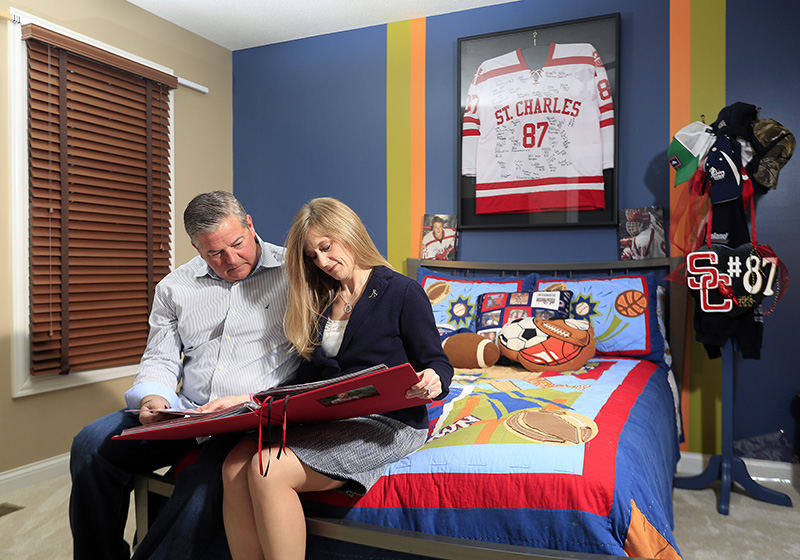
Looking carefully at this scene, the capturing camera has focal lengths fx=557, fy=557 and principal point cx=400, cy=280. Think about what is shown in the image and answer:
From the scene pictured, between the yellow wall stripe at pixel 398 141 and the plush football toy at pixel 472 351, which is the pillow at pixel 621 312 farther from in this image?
the yellow wall stripe at pixel 398 141

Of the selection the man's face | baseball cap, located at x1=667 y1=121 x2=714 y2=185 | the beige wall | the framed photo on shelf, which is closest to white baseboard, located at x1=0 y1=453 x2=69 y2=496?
the beige wall

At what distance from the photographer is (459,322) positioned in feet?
9.19

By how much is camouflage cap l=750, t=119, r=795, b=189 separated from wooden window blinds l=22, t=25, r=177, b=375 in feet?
10.3

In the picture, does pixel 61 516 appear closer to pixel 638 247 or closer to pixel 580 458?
pixel 580 458

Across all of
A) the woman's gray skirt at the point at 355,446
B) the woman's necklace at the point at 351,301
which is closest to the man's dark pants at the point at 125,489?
the woman's gray skirt at the point at 355,446

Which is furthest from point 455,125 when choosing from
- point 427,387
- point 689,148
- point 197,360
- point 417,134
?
point 427,387

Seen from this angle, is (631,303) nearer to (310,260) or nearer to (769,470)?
(769,470)

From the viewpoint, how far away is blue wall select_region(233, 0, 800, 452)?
2.67 metres

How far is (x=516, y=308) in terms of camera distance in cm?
266

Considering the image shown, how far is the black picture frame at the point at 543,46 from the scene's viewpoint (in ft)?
9.62

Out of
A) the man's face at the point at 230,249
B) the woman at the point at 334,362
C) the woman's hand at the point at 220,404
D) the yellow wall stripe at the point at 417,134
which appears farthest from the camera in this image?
the yellow wall stripe at the point at 417,134

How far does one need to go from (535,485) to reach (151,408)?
1.00m

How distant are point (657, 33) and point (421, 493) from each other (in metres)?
2.71

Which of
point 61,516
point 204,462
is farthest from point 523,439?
point 61,516
